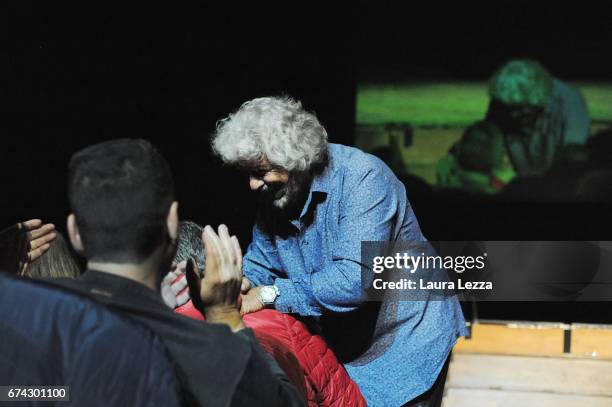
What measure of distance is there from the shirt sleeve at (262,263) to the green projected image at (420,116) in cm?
259

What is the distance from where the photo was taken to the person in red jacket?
7.14 ft

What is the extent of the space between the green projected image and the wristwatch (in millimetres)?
2905

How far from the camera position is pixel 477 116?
5348mm

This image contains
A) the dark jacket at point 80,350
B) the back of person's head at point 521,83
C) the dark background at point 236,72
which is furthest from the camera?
the back of person's head at point 521,83

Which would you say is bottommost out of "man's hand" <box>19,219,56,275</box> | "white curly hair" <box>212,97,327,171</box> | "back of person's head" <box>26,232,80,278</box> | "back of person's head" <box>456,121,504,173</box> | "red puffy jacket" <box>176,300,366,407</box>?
"back of person's head" <box>456,121,504,173</box>

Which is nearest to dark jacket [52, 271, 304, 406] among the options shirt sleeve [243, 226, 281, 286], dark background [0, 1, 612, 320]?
shirt sleeve [243, 226, 281, 286]

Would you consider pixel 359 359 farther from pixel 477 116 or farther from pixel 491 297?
pixel 477 116

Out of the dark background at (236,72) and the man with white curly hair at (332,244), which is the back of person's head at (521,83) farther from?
the man with white curly hair at (332,244)

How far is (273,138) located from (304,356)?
1.99 feet

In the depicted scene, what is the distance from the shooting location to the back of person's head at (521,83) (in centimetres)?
522

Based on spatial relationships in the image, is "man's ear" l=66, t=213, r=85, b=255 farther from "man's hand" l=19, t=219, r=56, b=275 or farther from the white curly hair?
the white curly hair

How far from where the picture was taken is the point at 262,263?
2.81 m

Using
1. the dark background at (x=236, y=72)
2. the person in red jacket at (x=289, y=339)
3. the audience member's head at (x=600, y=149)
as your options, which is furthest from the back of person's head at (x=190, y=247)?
the audience member's head at (x=600, y=149)

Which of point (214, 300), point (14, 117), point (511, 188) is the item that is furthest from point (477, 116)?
point (214, 300)
